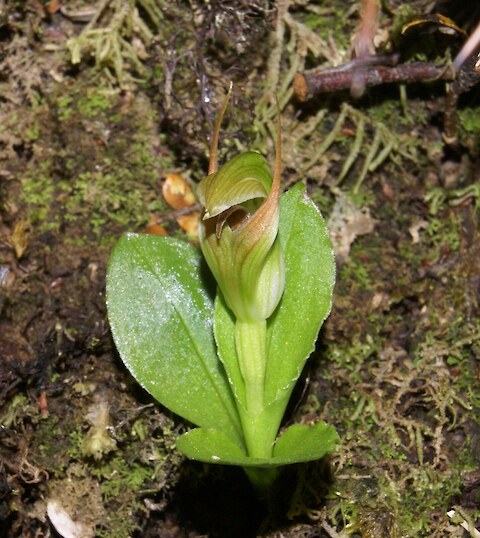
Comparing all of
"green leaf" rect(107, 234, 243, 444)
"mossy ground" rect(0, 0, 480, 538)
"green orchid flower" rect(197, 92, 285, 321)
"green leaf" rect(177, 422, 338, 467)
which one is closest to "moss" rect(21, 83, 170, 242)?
"mossy ground" rect(0, 0, 480, 538)

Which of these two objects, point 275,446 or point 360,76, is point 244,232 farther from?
point 360,76

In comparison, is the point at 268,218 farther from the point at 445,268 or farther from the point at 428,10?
the point at 428,10

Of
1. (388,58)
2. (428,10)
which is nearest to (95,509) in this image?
(388,58)

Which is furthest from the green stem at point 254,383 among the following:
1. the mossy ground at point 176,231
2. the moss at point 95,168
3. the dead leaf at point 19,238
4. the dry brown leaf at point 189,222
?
the dead leaf at point 19,238

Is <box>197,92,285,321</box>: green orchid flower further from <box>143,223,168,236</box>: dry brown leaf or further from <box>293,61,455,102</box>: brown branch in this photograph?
<box>293,61,455,102</box>: brown branch

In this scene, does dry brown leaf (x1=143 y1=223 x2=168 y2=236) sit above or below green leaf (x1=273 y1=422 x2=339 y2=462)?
above

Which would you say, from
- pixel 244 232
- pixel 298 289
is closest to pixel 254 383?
pixel 298 289

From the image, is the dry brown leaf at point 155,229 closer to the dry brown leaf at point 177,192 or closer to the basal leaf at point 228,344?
the dry brown leaf at point 177,192
